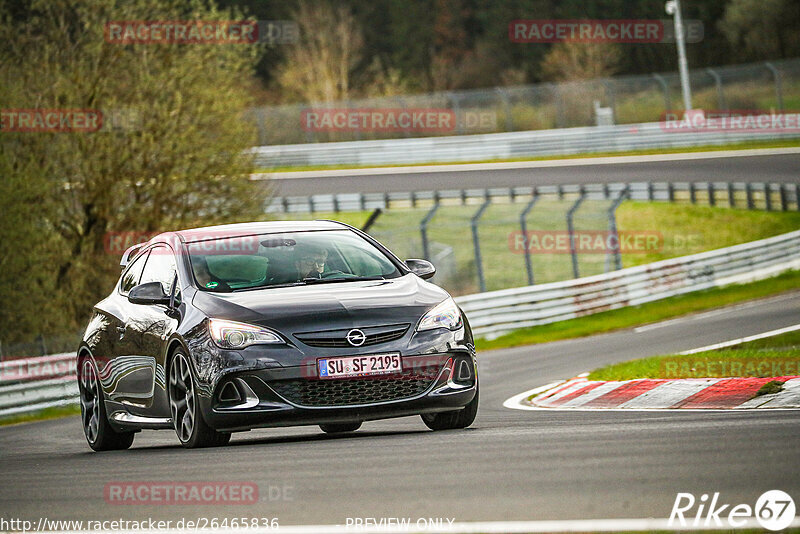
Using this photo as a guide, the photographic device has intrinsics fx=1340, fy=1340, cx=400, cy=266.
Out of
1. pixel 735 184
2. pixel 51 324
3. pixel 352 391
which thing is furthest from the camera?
pixel 735 184

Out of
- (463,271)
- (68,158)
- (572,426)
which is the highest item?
(68,158)

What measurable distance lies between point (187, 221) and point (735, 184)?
16165mm

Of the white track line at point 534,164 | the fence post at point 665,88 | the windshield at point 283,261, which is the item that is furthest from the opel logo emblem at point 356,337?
the fence post at point 665,88

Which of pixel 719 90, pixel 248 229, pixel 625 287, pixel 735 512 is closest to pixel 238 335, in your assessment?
pixel 248 229

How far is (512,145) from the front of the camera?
164 feet

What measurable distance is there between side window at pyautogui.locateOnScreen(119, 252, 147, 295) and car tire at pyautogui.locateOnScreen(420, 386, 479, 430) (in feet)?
8.60

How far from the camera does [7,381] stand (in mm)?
19141

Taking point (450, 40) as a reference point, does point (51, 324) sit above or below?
below

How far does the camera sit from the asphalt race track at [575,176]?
1604 inches

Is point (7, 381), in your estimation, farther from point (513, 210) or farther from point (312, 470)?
point (513, 210)

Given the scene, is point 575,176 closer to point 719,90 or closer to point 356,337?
point 719,90

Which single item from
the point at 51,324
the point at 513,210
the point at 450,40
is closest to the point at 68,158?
the point at 51,324

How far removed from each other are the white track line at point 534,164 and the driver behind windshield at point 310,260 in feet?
112

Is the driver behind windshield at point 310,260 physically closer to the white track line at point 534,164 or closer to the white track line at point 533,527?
the white track line at point 533,527
